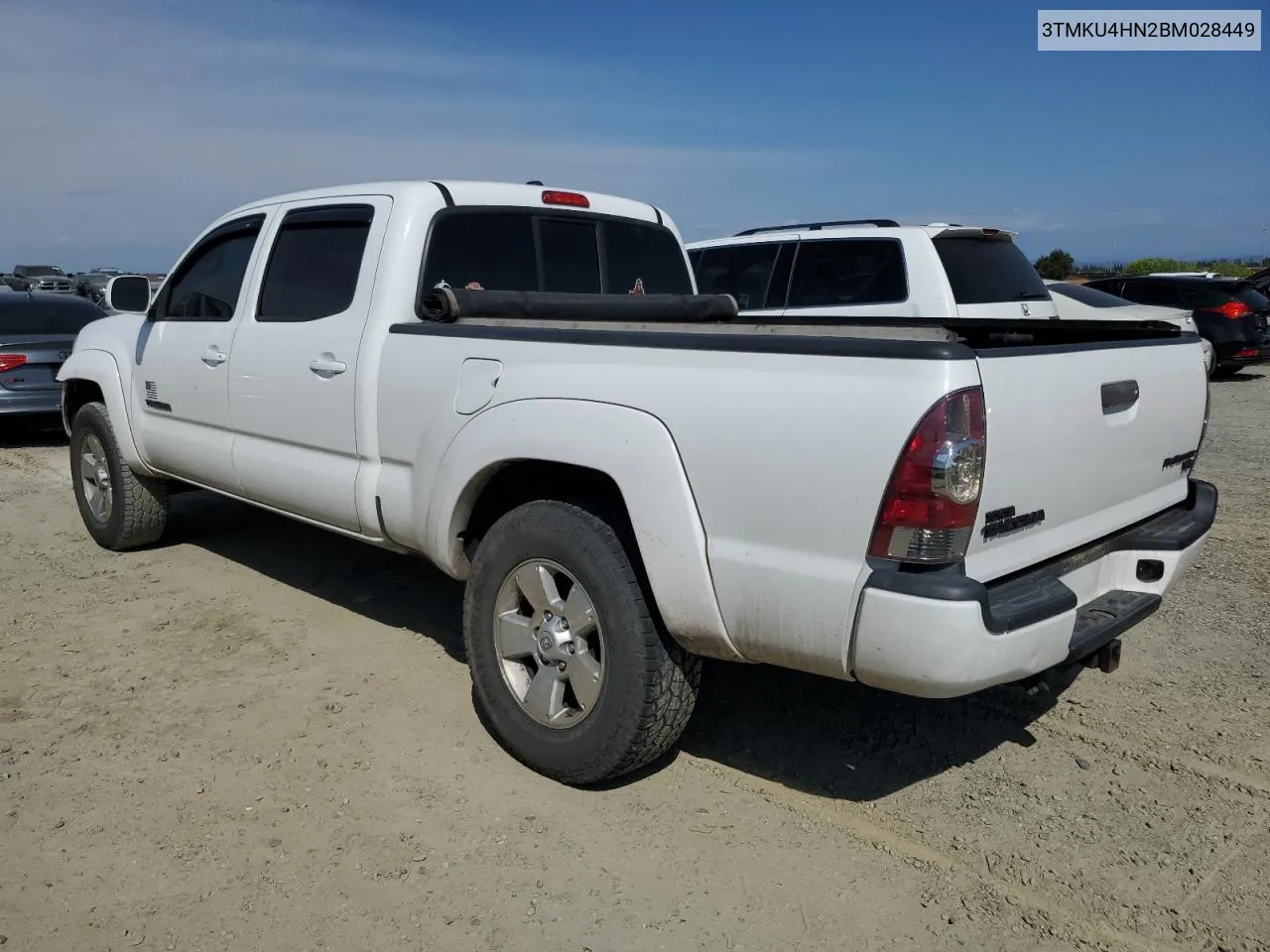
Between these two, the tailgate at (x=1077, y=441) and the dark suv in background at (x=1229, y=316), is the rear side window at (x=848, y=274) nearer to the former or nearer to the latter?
the tailgate at (x=1077, y=441)

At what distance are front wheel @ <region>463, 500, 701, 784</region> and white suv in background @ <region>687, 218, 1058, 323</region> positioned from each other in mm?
4332

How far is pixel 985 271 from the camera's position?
7.70 meters

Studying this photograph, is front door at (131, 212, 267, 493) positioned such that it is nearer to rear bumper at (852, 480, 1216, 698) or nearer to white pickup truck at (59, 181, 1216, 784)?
white pickup truck at (59, 181, 1216, 784)

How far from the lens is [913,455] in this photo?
2.54m

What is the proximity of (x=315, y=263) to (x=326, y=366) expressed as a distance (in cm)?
58

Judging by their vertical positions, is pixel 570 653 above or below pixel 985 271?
below

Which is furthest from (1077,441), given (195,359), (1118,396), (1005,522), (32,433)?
(32,433)

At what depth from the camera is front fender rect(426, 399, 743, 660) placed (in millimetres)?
2961

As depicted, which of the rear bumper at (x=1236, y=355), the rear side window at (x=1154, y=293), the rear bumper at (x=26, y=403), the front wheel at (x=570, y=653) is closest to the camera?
the front wheel at (x=570, y=653)

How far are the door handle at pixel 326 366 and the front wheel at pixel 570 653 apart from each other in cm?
105

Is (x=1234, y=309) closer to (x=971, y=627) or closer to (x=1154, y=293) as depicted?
(x=1154, y=293)

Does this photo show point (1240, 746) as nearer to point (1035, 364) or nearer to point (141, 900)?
point (1035, 364)

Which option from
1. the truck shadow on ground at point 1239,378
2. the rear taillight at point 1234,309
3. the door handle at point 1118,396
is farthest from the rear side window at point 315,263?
the rear taillight at point 1234,309

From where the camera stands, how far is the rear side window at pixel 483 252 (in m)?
4.23
